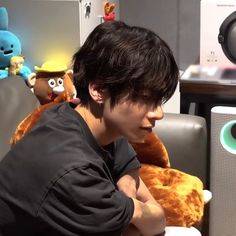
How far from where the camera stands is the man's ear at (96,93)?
97 centimetres

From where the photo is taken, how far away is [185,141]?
5.17 ft

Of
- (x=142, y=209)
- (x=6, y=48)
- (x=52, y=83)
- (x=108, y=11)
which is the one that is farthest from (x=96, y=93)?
(x=108, y=11)

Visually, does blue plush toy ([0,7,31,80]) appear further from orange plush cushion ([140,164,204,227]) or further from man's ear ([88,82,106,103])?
man's ear ([88,82,106,103])

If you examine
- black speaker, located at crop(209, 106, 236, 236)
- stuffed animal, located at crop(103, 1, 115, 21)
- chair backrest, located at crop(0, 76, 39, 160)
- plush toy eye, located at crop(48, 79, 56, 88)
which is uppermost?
stuffed animal, located at crop(103, 1, 115, 21)

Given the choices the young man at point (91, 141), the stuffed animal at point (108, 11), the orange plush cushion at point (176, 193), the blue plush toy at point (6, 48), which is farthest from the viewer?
the stuffed animal at point (108, 11)

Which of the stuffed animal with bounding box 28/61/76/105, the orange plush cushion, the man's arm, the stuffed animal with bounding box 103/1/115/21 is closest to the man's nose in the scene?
the man's arm

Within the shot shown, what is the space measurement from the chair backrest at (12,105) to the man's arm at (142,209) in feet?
1.66

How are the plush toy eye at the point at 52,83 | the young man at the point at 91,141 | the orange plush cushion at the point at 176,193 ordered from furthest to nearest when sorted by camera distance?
the plush toy eye at the point at 52,83 → the orange plush cushion at the point at 176,193 → the young man at the point at 91,141

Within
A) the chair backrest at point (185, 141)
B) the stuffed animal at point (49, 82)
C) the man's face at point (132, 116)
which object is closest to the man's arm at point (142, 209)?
the man's face at point (132, 116)

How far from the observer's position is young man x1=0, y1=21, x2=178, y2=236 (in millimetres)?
878

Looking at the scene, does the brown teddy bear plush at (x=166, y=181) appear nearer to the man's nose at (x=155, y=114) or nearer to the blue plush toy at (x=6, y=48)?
the blue plush toy at (x=6, y=48)

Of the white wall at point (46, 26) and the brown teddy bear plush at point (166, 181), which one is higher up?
the white wall at point (46, 26)

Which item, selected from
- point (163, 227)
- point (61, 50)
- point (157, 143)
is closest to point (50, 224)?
point (163, 227)

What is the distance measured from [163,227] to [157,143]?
1.39ft
